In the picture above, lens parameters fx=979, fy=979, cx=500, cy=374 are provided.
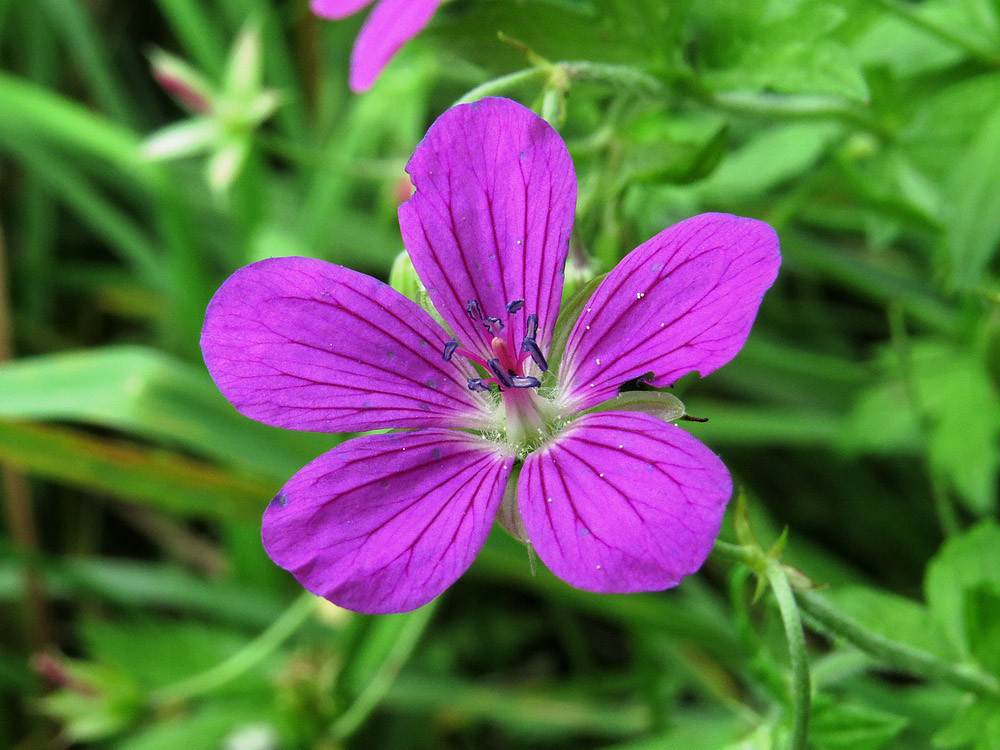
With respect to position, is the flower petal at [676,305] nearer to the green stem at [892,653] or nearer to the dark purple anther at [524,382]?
the dark purple anther at [524,382]

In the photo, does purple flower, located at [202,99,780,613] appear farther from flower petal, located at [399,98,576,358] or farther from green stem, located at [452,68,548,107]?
green stem, located at [452,68,548,107]

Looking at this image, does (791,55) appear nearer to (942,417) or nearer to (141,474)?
(942,417)

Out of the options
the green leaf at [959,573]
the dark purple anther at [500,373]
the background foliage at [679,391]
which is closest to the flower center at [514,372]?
the dark purple anther at [500,373]

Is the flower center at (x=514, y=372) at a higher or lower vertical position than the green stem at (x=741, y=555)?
higher

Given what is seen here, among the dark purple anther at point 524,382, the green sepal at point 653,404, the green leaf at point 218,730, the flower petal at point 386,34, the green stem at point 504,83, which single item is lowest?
the green leaf at point 218,730

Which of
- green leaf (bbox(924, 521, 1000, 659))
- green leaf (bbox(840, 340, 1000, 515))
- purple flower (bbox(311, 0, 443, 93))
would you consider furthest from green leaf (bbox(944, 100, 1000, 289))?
purple flower (bbox(311, 0, 443, 93))

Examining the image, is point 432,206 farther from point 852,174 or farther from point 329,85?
point 329,85

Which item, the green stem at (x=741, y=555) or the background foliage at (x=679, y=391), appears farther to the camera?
the background foliage at (x=679, y=391)
